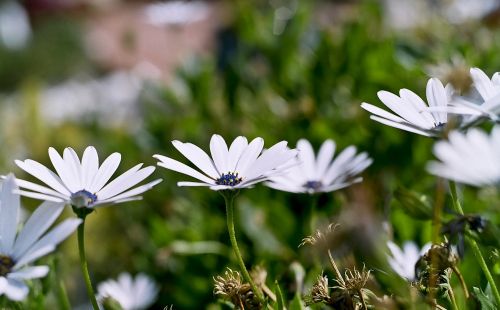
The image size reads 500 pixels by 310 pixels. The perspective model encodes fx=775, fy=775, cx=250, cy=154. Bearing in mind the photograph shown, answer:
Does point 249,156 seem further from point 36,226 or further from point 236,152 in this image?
point 36,226

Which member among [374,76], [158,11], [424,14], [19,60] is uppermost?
[19,60]

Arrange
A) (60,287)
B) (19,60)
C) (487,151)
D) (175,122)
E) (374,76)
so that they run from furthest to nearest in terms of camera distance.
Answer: (19,60), (175,122), (374,76), (60,287), (487,151)

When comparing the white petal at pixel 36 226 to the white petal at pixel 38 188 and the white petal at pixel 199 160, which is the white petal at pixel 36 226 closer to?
the white petal at pixel 38 188

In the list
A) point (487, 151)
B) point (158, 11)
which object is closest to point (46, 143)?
point (158, 11)

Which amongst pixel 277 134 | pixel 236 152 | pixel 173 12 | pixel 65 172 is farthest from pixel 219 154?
pixel 173 12

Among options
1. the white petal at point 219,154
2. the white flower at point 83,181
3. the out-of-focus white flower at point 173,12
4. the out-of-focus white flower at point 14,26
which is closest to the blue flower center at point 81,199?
the white flower at point 83,181

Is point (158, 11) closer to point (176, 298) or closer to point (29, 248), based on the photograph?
point (176, 298)
